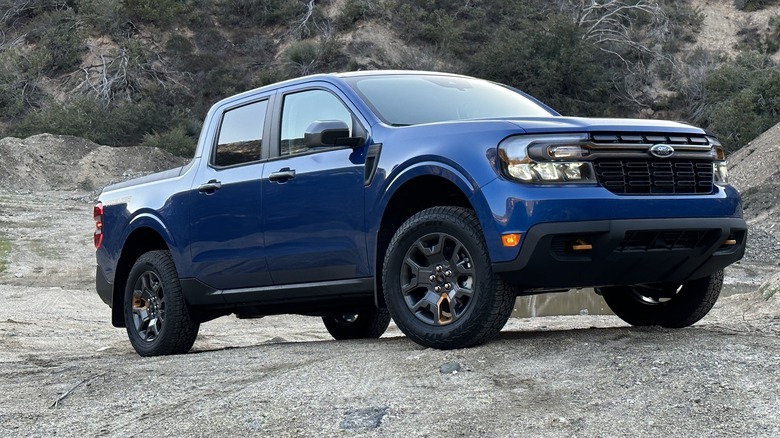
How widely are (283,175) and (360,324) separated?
2.52 metres

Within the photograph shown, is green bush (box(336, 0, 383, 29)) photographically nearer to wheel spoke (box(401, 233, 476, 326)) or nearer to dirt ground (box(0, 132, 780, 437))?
dirt ground (box(0, 132, 780, 437))

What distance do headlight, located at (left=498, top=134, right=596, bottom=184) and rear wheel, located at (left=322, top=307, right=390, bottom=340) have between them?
3.35 m

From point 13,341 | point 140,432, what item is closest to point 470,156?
point 140,432

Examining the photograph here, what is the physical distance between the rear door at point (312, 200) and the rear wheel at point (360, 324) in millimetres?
1939

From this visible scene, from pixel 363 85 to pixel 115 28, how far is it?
37280 millimetres

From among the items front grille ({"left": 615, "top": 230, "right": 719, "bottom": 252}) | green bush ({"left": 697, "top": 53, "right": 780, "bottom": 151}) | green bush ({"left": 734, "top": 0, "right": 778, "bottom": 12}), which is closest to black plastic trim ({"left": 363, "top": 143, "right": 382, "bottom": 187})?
front grille ({"left": 615, "top": 230, "right": 719, "bottom": 252})

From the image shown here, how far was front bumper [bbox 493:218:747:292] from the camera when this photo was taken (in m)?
5.57

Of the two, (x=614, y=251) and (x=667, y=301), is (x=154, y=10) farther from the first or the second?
(x=614, y=251)

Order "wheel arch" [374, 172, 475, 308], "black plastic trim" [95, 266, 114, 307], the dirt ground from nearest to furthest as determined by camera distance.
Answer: the dirt ground → "wheel arch" [374, 172, 475, 308] → "black plastic trim" [95, 266, 114, 307]

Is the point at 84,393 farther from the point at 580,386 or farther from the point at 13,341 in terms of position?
the point at 13,341

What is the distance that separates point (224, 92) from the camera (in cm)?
4097

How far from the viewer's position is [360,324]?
9.12 metres

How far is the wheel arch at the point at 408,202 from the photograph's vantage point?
6207 millimetres

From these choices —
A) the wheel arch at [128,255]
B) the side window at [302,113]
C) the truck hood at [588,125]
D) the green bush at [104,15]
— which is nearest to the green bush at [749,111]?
the green bush at [104,15]
